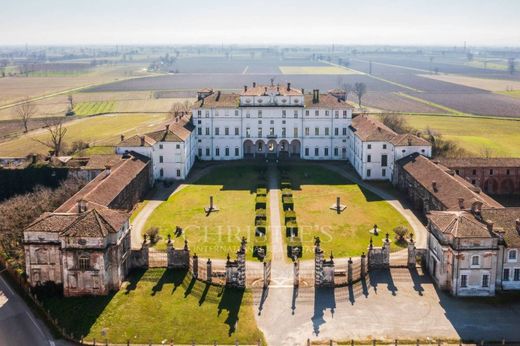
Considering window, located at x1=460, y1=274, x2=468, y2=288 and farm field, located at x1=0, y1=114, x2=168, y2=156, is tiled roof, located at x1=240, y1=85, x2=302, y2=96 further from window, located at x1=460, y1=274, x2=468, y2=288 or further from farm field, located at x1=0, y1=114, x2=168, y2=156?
window, located at x1=460, y1=274, x2=468, y2=288

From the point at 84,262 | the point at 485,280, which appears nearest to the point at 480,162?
the point at 485,280

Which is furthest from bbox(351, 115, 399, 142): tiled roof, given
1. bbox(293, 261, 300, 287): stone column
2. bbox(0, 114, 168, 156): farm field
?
bbox(0, 114, 168, 156): farm field

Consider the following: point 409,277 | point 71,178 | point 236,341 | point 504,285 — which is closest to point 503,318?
point 504,285

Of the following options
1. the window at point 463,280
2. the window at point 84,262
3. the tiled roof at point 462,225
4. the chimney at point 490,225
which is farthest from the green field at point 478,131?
the window at point 84,262

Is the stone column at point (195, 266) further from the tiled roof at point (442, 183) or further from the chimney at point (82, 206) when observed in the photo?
the tiled roof at point (442, 183)

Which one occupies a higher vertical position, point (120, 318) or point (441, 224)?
point (441, 224)

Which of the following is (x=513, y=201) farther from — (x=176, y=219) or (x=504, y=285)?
(x=176, y=219)
